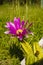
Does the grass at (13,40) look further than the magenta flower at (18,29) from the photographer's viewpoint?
Yes

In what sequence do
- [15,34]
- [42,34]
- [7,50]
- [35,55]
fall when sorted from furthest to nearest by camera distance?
[42,34] < [7,50] < [35,55] < [15,34]

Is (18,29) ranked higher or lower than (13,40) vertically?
higher

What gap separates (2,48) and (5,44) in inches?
3.5

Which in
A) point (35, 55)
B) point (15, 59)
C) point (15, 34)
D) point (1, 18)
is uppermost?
point (15, 34)

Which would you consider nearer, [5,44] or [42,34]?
[5,44]

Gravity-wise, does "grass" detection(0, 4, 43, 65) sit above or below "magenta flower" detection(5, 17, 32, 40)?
below

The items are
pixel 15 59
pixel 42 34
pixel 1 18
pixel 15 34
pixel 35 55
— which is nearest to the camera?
pixel 15 34

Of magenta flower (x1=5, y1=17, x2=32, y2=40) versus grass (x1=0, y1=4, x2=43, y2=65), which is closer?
magenta flower (x1=5, y1=17, x2=32, y2=40)

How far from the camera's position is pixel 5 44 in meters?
3.14

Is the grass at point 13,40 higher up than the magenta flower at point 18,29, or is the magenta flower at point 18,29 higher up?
the magenta flower at point 18,29

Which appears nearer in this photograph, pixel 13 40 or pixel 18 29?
pixel 18 29

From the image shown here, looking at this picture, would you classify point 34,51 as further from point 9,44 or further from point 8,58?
point 9,44

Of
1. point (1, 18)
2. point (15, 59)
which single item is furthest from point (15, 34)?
point (1, 18)

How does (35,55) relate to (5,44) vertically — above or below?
above
